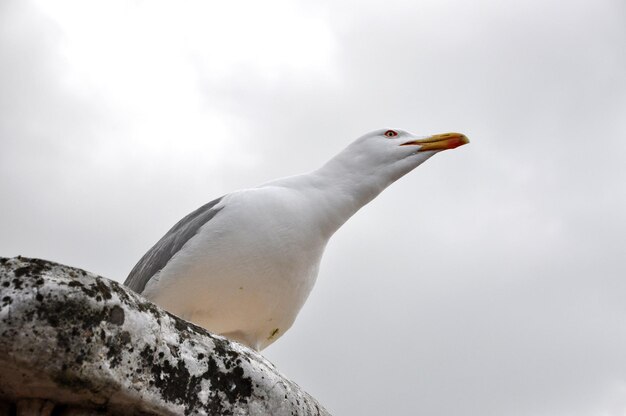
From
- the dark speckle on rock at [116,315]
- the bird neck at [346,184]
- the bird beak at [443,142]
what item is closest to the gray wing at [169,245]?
the bird neck at [346,184]

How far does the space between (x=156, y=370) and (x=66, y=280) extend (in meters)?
0.42

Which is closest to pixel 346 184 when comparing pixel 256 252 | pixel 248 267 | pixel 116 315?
pixel 256 252

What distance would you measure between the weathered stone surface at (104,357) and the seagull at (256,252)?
3.40m

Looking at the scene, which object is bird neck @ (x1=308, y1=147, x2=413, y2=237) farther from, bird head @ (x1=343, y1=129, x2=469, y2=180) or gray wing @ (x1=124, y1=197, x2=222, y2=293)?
gray wing @ (x1=124, y1=197, x2=222, y2=293)

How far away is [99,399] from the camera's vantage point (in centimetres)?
251

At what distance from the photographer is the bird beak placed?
24.2ft

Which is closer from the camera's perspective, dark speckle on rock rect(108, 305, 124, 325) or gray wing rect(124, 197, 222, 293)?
dark speckle on rock rect(108, 305, 124, 325)

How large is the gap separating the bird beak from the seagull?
1.53 feet

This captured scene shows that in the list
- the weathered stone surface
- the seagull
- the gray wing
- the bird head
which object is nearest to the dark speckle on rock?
the weathered stone surface

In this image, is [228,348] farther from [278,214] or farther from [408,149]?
[408,149]

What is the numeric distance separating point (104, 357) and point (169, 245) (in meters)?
4.46

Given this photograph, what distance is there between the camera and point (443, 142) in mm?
7387

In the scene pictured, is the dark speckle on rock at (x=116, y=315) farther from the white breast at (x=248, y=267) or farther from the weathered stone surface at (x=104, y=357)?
the white breast at (x=248, y=267)

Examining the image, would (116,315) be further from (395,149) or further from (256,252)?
(395,149)
